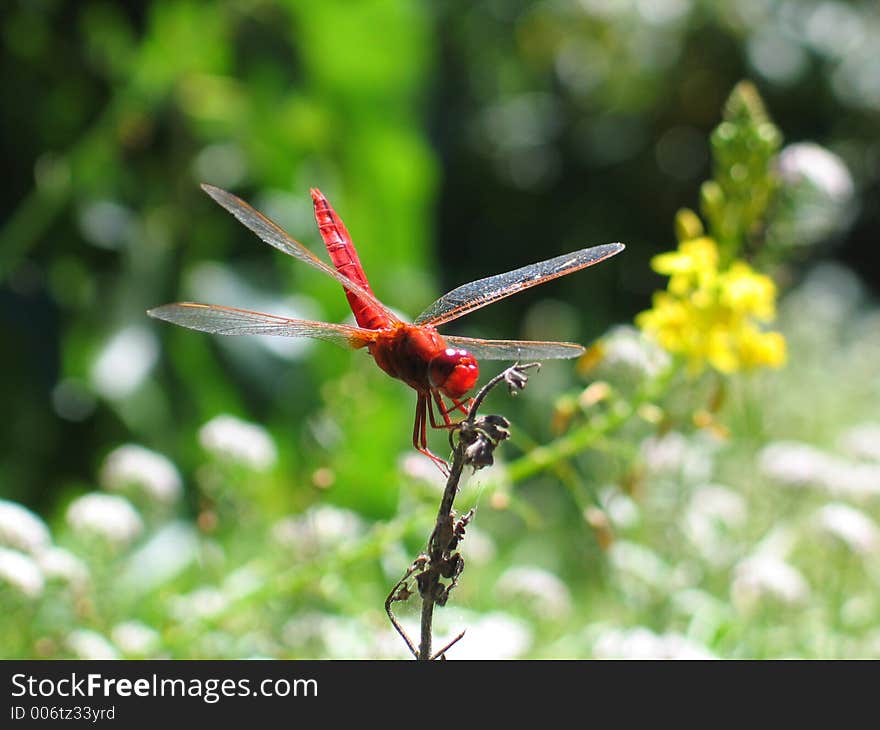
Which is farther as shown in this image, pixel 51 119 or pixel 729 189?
pixel 51 119

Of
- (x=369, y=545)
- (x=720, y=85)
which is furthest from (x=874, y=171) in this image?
(x=369, y=545)

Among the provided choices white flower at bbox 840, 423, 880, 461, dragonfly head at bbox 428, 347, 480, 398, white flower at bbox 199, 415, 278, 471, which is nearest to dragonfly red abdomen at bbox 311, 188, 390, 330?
dragonfly head at bbox 428, 347, 480, 398

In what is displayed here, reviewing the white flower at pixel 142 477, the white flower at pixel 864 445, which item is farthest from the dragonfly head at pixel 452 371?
the white flower at pixel 864 445

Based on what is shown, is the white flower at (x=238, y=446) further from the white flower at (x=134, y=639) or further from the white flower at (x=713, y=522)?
the white flower at (x=713, y=522)

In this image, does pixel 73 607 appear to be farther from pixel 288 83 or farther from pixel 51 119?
pixel 288 83

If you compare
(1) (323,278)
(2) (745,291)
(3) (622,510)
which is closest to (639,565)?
(3) (622,510)

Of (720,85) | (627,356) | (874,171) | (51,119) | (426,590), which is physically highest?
(720,85)
